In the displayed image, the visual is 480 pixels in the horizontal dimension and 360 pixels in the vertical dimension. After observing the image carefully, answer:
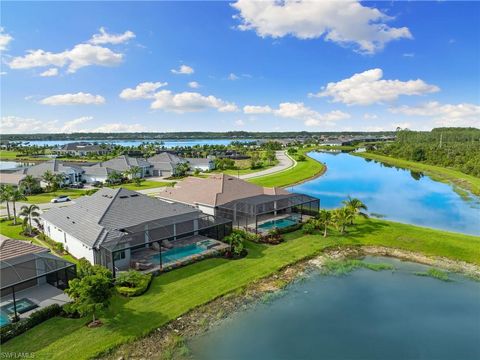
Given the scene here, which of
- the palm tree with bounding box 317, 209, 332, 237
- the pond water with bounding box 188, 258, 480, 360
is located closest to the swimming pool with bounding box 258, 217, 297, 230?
the palm tree with bounding box 317, 209, 332, 237

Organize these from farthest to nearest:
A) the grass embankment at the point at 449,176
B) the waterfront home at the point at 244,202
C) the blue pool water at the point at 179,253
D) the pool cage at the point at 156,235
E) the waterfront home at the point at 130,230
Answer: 1. the grass embankment at the point at 449,176
2. the waterfront home at the point at 244,202
3. the blue pool water at the point at 179,253
4. the waterfront home at the point at 130,230
5. the pool cage at the point at 156,235

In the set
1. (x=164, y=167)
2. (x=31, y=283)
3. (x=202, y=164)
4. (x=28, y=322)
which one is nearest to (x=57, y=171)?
(x=164, y=167)

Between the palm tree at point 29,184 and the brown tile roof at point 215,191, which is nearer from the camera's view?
the brown tile roof at point 215,191

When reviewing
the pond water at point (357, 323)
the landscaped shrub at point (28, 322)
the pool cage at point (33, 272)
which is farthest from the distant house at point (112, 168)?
the pond water at point (357, 323)

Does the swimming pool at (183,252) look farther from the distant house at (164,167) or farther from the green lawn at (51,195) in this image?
the distant house at (164,167)

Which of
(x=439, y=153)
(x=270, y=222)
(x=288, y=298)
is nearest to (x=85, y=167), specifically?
(x=270, y=222)

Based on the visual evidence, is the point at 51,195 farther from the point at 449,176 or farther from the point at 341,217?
the point at 449,176

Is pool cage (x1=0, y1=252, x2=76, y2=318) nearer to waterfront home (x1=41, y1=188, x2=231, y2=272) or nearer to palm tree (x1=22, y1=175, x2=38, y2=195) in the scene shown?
waterfront home (x1=41, y1=188, x2=231, y2=272)
